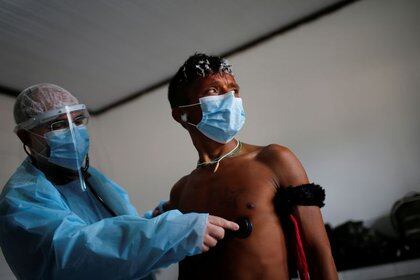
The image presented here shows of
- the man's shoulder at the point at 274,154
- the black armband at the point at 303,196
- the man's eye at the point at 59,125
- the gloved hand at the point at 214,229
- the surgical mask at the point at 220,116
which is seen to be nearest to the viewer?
the gloved hand at the point at 214,229

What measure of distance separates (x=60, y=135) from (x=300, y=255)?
3.33ft

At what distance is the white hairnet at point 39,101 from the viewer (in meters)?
1.31

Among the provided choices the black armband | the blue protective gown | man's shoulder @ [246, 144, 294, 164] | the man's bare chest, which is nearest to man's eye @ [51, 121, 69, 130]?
the blue protective gown

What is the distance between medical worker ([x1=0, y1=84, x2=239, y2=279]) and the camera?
906 mm

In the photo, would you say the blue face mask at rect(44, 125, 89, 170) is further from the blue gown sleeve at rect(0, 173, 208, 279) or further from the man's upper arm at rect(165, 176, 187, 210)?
the man's upper arm at rect(165, 176, 187, 210)

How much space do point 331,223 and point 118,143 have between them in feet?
7.57

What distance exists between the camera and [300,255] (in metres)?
0.99

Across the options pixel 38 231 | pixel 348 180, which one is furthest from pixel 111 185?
pixel 348 180

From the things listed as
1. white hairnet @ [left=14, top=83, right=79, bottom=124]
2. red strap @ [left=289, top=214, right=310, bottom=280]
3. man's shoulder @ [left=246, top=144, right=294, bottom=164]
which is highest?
white hairnet @ [left=14, top=83, right=79, bottom=124]

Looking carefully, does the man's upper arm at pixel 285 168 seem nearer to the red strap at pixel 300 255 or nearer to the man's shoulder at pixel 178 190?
the red strap at pixel 300 255

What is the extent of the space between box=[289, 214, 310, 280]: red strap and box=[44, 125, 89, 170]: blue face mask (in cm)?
91

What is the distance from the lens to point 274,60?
2.96 meters

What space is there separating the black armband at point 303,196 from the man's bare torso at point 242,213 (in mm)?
59

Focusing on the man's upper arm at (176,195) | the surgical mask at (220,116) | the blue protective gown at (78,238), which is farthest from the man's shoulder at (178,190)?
the blue protective gown at (78,238)
